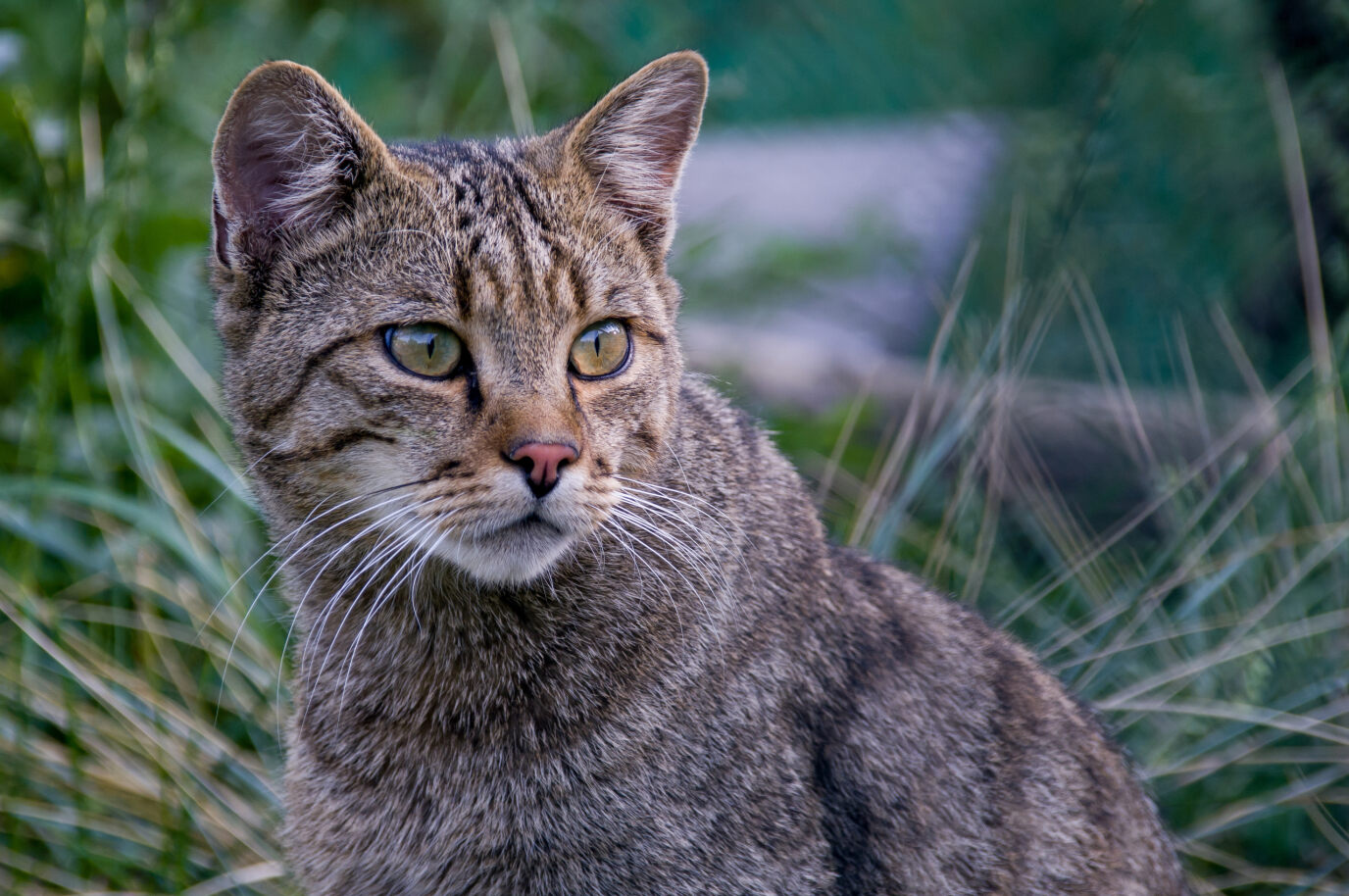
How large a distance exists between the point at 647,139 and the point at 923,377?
232cm

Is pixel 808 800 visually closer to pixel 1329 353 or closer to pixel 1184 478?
pixel 1184 478

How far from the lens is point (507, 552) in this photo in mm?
2504

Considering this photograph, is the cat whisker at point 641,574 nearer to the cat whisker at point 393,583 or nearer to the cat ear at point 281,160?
the cat whisker at point 393,583

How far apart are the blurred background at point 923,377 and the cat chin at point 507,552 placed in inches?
25.8

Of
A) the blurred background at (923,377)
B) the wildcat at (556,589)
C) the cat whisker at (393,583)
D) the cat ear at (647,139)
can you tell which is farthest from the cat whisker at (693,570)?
the blurred background at (923,377)

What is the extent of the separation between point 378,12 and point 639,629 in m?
6.82

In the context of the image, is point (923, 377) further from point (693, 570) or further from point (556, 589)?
point (556, 589)

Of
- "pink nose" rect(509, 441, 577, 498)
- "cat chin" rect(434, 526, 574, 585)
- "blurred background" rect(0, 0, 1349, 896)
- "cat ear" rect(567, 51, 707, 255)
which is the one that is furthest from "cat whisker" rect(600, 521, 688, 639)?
"blurred background" rect(0, 0, 1349, 896)

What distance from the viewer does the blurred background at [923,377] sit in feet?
12.6

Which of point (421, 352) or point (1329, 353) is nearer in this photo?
point (421, 352)

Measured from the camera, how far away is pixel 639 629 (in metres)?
2.75

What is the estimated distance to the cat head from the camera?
247 cm

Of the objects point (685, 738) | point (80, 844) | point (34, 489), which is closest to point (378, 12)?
point (34, 489)

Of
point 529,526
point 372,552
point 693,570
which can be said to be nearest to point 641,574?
point 693,570
